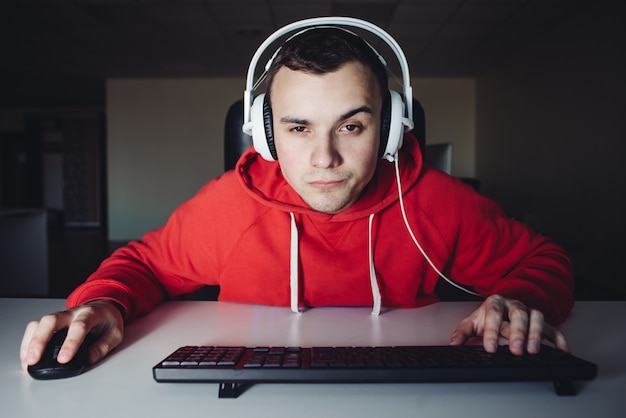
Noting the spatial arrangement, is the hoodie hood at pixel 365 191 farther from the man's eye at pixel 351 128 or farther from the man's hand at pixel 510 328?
the man's hand at pixel 510 328

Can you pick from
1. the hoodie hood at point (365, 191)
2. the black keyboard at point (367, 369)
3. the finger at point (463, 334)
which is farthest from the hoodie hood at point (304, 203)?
the black keyboard at point (367, 369)

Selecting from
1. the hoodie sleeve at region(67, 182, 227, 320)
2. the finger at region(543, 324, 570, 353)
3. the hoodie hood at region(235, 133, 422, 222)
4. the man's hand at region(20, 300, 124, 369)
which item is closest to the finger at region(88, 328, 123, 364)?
the man's hand at region(20, 300, 124, 369)

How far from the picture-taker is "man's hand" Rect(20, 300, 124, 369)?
568 mm

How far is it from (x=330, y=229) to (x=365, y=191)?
0.41ft

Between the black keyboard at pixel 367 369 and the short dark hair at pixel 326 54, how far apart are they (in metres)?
0.58

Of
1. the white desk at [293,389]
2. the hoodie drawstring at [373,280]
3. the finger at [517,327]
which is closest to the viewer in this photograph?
the white desk at [293,389]

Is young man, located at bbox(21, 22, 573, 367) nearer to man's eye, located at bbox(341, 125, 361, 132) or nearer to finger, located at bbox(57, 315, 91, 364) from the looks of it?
Answer: man's eye, located at bbox(341, 125, 361, 132)

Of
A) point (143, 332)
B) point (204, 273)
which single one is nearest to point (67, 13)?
point (204, 273)

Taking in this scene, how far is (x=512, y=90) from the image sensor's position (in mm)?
5238

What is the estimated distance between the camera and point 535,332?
1.94ft

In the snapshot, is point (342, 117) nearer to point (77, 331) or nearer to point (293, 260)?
point (293, 260)

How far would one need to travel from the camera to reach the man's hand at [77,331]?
57 cm

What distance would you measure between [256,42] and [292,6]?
3.39 feet

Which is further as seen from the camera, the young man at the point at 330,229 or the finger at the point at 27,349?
the young man at the point at 330,229
